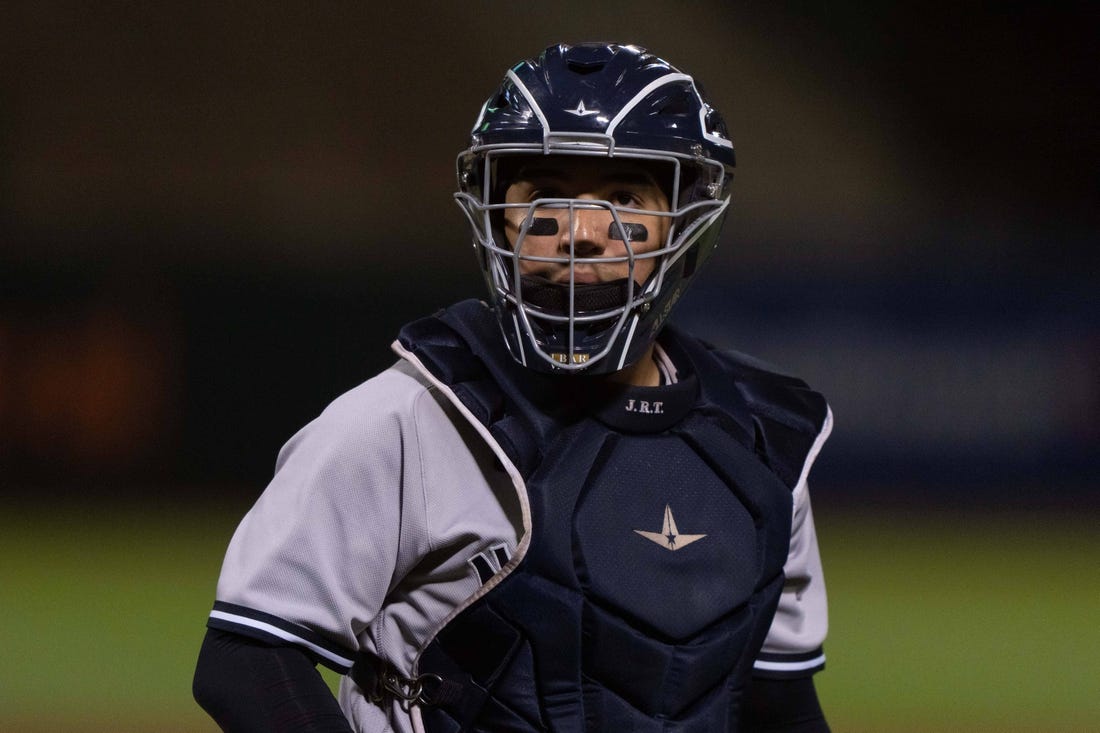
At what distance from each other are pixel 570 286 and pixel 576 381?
0.18 meters

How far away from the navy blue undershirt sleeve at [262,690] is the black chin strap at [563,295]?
55 cm

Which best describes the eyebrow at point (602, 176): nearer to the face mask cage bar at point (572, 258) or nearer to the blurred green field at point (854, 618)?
the face mask cage bar at point (572, 258)

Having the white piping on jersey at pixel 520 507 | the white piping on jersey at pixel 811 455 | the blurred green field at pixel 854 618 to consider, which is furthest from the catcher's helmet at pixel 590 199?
the blurred green field at pixel 854 618

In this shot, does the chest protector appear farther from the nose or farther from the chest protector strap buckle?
the nose

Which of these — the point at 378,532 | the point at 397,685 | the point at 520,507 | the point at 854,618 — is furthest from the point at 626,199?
the point at 854,618

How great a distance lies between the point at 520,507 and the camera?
1778 millimetres

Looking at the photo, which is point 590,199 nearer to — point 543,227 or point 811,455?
point 543,227

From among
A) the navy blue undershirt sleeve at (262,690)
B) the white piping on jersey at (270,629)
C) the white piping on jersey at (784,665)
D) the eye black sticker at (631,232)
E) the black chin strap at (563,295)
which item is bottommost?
the white piping on jersey at (784,665)

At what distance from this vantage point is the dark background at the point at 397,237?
5.89 metres

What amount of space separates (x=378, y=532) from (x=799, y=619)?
80 centimetres

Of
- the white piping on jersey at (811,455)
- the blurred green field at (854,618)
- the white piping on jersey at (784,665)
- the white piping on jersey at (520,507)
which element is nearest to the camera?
the white piping on jersey at (520,507)

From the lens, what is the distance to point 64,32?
5938 mm

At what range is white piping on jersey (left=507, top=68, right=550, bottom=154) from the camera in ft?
6.00

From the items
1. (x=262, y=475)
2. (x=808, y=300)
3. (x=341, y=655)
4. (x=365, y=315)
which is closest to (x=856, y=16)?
(x=808, y=300)
